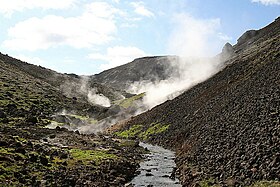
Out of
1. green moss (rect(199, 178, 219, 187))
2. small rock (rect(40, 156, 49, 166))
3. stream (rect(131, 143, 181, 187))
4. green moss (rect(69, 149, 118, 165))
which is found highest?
small rock (rect(40, 156, 49, 166))

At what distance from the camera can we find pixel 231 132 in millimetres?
61781

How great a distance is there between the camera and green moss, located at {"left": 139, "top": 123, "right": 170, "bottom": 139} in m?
120

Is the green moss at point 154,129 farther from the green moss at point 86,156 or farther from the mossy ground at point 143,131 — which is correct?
the green moss at point 86,156

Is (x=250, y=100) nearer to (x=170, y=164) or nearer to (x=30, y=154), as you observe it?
(x=170, y=164)

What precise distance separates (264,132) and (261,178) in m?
11.8

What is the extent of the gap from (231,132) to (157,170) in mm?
18054

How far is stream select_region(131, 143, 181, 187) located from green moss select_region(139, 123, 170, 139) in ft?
67.0

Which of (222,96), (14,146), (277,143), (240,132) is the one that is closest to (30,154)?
(14,146)

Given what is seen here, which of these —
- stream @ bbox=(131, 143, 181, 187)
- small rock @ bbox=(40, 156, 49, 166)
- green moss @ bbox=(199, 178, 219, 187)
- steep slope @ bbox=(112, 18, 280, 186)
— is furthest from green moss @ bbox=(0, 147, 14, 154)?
green moss @ bbox=(199, 178, 219, 187)

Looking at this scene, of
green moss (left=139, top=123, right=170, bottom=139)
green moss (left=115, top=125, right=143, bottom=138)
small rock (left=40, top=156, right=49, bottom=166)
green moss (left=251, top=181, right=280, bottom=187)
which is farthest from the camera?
green moss (left=115, top=125, right=143, bottom=138)

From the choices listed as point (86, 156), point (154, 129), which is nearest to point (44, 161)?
point (86, 156)

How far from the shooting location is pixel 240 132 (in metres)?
57.6

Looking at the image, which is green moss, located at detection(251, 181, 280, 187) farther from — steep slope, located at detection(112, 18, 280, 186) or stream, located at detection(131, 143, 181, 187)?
stream, located at detection(131, 143, 181, 187)

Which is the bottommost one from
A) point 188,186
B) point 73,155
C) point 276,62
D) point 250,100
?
point 188,186
